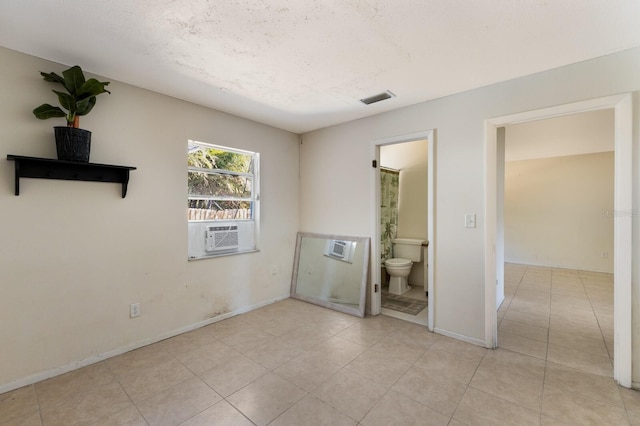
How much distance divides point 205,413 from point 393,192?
378cm

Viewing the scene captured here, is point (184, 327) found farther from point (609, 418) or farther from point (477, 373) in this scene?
point (609, 418)

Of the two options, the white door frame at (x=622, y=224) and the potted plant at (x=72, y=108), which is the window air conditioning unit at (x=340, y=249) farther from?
the potted plant at (x=72, y=108)

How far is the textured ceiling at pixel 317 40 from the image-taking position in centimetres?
150

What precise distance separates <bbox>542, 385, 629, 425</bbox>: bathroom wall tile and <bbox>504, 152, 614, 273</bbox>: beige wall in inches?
194

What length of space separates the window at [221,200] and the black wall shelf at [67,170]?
0.64 metres

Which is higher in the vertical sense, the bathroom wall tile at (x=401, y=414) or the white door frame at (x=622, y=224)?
the white door frame at (x=622, y=224)

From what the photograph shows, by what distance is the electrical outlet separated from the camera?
2435mm

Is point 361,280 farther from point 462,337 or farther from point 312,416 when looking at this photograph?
point 312,416

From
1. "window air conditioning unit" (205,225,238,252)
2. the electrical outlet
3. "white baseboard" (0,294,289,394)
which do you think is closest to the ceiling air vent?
"window air conditioning unit" (205,225,238,252)

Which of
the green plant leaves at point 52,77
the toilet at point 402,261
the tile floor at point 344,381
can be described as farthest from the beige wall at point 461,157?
the green plant leaves at point 52,77

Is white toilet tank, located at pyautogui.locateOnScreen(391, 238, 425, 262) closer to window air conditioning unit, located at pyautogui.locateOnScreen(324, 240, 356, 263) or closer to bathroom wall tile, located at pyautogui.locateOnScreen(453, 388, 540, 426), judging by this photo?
window air conditioning unit, located at pyautogui.locateOnScreen(324, 240, 356, 263)

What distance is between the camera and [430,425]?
1562 millimetres

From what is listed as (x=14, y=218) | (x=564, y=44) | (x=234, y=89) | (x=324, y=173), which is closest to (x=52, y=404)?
(x=14, y=218)

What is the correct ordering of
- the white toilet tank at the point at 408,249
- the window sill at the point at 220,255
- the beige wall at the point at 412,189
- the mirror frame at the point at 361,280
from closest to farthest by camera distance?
the window sill at the point at 220,255 → the mirror frame at the point at 361,280 → the white toilet tank at the point at 408,249 → the beige wall at the point at 412,189
